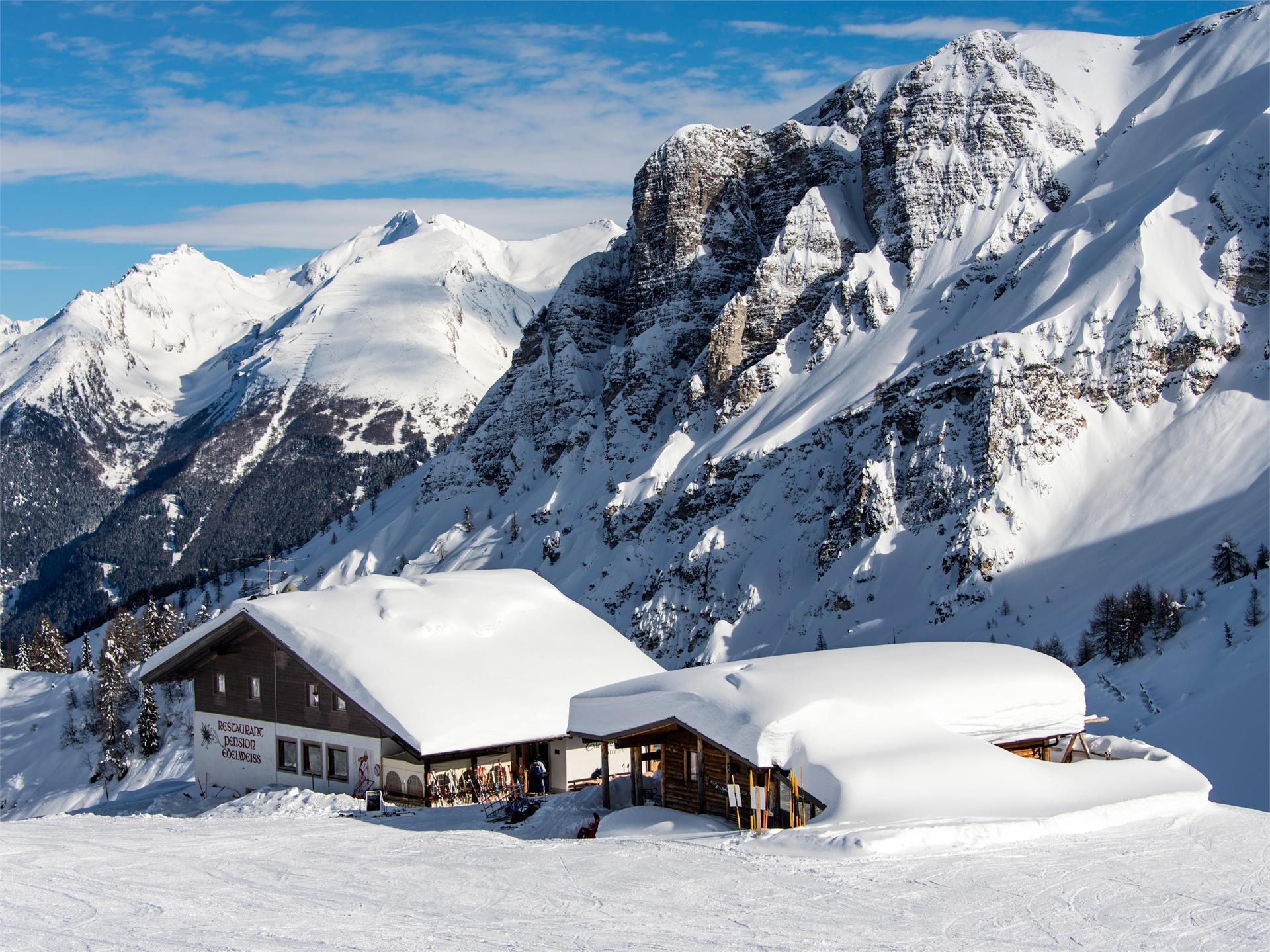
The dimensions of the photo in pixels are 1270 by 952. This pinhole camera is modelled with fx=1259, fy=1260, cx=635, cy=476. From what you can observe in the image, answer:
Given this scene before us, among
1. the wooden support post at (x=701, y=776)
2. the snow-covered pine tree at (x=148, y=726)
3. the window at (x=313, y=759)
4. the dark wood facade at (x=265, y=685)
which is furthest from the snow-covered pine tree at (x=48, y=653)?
the wooden support post at (x=701, y=776)

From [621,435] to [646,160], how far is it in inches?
1217

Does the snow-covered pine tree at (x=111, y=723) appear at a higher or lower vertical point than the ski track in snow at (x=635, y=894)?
higher

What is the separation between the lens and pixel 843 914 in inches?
673

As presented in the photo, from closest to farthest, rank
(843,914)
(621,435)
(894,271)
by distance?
(843,914) → (894,271) → (621,435)

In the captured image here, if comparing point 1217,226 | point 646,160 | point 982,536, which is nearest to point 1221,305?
point 1217,226

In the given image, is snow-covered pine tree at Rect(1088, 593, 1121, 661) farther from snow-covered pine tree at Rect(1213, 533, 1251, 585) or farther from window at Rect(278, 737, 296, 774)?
window at Rect(278, 737, 296, 774)

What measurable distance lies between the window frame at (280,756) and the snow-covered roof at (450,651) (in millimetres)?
3120

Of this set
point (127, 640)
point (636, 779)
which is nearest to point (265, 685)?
point (636, 779)

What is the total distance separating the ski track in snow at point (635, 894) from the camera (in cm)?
1606

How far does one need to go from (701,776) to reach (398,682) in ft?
34.5

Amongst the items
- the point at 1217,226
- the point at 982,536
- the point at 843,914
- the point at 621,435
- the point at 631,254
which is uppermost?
the point at 631,254

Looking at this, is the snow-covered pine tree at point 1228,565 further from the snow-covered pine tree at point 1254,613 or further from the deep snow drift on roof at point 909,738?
the deep snow drift on roof at point 909,738

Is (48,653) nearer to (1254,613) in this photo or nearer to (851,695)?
(1254,613)

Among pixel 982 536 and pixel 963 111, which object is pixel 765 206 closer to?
pixel 963 111
